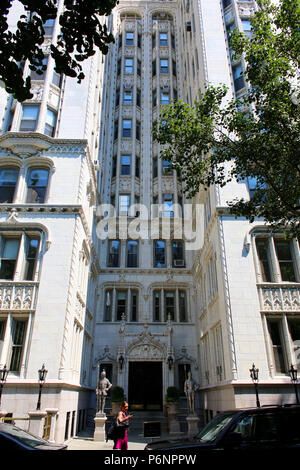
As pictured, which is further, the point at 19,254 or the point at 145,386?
the point at 145,386

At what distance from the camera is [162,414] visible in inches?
929

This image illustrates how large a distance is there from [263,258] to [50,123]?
16.5 meters

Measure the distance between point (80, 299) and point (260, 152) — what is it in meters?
13.9

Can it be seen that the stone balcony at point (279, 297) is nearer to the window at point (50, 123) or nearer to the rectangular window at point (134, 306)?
the rectangular window at point (134, 306)

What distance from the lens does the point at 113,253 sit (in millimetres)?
30250

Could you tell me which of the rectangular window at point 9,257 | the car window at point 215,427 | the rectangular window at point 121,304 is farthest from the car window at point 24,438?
the rectangular window at point 121,304

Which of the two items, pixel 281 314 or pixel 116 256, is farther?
pixel 116 256

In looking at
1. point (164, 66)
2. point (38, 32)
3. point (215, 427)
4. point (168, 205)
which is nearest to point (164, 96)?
point (164, 66)

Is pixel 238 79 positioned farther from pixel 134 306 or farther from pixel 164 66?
pixel 134 306

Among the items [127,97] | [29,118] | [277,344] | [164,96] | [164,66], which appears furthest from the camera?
[164,66]

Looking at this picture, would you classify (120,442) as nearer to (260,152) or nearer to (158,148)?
(260,152)

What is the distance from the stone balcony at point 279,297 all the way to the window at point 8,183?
15.8m

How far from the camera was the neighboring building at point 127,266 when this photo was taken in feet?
54.6
